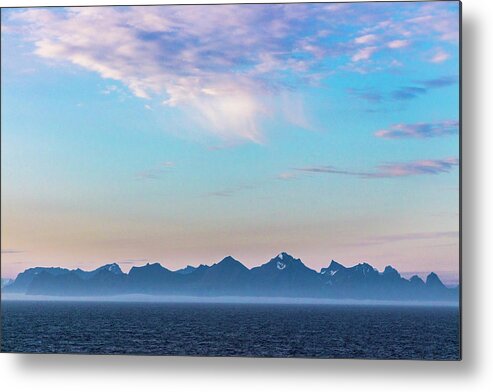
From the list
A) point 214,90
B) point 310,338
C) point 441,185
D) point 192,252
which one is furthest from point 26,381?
point 441,185

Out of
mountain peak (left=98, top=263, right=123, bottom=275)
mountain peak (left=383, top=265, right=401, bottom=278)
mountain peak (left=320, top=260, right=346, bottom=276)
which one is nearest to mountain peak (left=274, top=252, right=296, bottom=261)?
mountain peak (left=320, top=260, right=346, bottom=276)

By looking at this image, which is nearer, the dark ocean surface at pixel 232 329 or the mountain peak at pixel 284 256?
the dark ocean surface at pixel 232 329

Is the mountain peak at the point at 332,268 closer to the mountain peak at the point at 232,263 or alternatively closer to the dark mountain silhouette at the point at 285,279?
the dark mountain silhouette at the point at 285,279

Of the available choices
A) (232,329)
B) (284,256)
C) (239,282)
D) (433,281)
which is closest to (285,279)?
(284,256)

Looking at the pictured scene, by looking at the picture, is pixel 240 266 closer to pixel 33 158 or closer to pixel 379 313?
pixel 379 313

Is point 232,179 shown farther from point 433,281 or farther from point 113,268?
point 433,281

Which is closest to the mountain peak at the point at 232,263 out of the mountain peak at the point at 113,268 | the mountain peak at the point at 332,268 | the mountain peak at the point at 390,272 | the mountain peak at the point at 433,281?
the mountain peak at the point at 332,268

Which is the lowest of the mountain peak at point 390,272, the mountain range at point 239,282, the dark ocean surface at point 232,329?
the dark ocean surface at point 232,329
